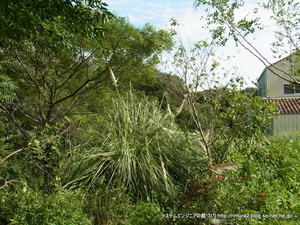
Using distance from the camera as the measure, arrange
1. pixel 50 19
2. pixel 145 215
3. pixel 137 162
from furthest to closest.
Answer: pixel 137 162
pixel 50 19
pixel 145 215

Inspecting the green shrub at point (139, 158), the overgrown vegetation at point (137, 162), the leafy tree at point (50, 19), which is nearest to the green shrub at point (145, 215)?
the overgrown vegetation at point (137, 162)

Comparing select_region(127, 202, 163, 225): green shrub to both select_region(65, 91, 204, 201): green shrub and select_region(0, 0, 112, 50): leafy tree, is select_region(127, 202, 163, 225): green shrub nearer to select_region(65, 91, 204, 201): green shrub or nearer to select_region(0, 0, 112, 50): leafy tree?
select_region(65, 91, 204, 201): green shrub

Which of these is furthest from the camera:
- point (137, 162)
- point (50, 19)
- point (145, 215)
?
point (137, 162)

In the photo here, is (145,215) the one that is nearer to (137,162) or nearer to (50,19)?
(137,162)

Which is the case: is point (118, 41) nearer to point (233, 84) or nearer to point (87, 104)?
point (87, 104)

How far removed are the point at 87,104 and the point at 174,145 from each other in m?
3.93

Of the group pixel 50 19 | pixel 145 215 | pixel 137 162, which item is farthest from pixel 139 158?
pixel 50 19

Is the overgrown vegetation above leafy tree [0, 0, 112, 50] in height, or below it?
below

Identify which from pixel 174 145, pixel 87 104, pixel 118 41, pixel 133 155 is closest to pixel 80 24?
pixel 133 155

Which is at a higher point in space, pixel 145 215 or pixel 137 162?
pixel 137 162

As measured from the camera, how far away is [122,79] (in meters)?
7.98

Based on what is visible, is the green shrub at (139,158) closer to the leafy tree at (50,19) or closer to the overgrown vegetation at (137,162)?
the overgrown vegetation at (137,162)

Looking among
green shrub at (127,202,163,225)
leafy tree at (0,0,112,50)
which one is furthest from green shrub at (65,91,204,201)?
leafy tree at (0,0,112,50)

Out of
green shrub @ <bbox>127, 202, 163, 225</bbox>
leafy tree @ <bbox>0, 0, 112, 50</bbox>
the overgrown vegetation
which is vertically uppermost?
leafy tree @ <bbox>0, 0, 112, 50</bbox>
